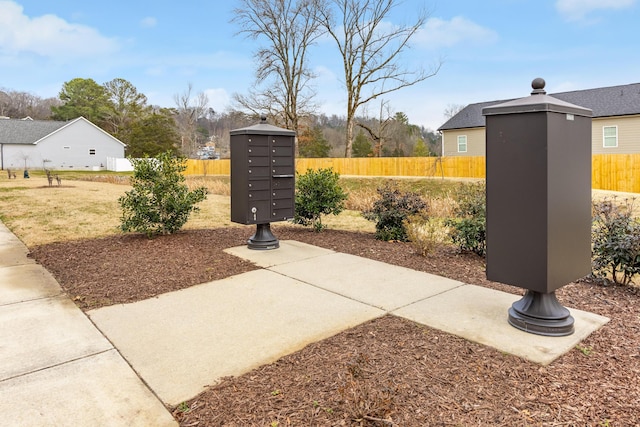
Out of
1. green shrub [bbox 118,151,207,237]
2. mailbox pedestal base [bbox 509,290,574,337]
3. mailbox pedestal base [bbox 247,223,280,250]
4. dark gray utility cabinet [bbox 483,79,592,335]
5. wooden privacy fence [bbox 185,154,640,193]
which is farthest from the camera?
wooden privacy fence [bbox 185,154,640,193]

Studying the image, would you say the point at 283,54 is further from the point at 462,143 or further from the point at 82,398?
the point at 82,398

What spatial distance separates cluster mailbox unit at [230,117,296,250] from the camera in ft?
19.4

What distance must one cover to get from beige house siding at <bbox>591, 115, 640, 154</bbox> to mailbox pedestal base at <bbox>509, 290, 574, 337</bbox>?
2641 cm

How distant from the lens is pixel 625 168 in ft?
60.8

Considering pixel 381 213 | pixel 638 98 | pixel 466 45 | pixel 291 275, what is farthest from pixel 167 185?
pixel 638 98

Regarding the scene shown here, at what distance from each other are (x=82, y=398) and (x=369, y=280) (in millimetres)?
2988

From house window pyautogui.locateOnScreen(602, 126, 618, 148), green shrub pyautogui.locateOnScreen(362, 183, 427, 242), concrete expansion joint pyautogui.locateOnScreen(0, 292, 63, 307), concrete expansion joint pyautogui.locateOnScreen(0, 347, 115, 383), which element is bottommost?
concrete expansion joint pyautogui.locateOnScreen(0, 347, 115, 383)

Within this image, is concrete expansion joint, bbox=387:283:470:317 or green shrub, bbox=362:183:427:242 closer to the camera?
concrete expansion joint, bbox=387:283:470:317

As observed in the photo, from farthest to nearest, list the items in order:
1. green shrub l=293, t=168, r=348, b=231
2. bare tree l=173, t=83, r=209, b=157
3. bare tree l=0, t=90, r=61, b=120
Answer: bare tree l=0, t=90, r=61, b=120 → bare tree l=173, t=83, r=209, b=157 → green shrub l=293, t=168, r=348, b=231

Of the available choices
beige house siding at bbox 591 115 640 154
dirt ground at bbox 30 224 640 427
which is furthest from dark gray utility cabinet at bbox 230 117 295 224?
beige house siding at bbox 591 115 640 154

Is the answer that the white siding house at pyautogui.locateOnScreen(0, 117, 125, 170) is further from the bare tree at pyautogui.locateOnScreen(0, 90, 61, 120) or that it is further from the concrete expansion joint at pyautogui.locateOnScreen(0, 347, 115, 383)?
the concrete expansion joint at pyautogui.locateOnScreen(0, 347, 115, 383)

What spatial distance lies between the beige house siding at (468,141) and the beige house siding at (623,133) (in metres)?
6.58

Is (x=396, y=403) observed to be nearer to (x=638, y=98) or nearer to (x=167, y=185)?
(x=167, y=185)

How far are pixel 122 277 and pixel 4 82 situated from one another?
7818 centimetres
